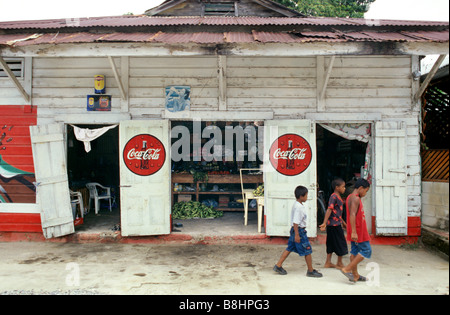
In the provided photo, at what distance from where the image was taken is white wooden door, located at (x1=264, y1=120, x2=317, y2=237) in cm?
692

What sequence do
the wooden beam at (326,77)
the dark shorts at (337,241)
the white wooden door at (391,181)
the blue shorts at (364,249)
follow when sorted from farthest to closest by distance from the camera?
the white wooden door at (391,181) < the wooden beam at (326,77) < the dark shorts at (337,241) < the blue shorts at (364,249)

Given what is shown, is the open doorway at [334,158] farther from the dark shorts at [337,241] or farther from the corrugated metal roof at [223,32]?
the dark shorts at [337,241]

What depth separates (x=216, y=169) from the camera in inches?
395

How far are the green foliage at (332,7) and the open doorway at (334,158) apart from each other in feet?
23.5

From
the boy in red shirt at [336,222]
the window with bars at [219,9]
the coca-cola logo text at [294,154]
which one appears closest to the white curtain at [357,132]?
the coca-cola logo text at [294,154]

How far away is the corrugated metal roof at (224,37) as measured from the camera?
5.65 metres

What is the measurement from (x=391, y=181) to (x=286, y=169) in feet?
6.97

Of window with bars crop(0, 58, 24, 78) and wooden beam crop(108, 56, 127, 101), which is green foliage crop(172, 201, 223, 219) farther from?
window with bars crop(0, 58, 24, 78)

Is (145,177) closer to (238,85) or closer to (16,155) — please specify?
(238,85)

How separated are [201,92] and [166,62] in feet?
3.20

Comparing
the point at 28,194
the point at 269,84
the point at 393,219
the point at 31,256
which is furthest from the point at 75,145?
the point at 393,219

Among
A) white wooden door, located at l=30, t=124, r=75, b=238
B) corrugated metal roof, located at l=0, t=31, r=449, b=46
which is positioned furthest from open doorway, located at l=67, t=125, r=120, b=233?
corrugated metal roof, located at l=0, t=31, r=449, b=46

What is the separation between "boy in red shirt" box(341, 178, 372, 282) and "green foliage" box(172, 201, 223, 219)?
15.3 ft

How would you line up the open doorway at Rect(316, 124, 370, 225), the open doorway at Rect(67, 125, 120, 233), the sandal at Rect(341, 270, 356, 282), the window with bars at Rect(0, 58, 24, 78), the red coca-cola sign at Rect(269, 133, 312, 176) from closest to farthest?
the sandal at Rect(341, 270, 356, 282) → the red coca-cola sign at Rect(269, 133, 312, 176) → the window with bars at Rect(0, 58, 24, 78) → the open doorway at Rect(67, 125, 120, 233) → the open doorway at Rect(316, 124, 370, 225)
